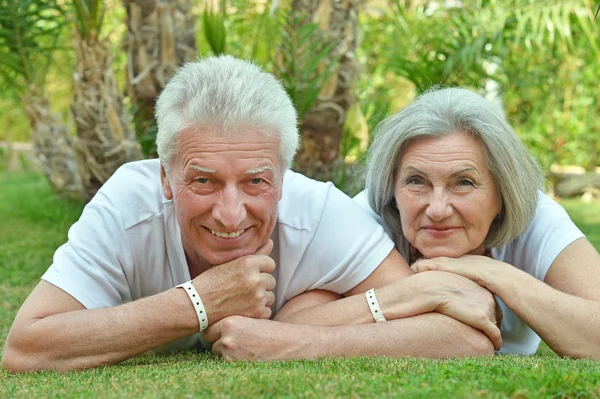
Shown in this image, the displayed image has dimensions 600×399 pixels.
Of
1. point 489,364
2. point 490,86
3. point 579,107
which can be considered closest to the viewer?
point 489,364

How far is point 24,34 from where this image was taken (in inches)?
290

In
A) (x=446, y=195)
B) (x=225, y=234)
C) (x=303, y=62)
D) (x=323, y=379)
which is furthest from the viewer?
(x=303, y=62)

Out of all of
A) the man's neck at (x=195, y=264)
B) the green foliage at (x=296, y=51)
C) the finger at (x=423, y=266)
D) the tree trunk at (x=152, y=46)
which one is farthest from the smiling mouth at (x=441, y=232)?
the tree trunk at (x=152, y=46)

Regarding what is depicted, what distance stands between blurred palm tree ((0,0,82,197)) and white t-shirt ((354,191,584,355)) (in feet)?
14.2

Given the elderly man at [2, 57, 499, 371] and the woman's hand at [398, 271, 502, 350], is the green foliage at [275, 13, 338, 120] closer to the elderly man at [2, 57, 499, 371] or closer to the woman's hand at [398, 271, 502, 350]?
the elderly man at [2, 57, 499, 371]

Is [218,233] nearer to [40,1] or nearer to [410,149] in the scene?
[410,149]

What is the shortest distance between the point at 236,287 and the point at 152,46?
166 inches

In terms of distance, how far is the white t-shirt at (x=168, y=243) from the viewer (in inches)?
136

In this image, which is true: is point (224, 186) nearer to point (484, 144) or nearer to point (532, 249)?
point (484, 144)

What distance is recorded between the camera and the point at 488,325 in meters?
3.45

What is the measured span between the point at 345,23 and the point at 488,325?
4.10 meters

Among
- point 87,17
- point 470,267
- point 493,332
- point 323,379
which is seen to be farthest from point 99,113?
point 323,379

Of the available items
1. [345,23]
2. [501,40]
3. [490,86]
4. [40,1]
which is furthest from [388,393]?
[490,86]

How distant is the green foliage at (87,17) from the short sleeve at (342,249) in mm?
3540
